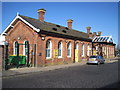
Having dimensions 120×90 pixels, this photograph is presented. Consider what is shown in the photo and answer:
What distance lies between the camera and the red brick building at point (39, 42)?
1889 cm

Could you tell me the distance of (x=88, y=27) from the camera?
39938mm

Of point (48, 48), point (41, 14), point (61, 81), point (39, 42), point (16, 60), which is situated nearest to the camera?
point (61, 81)

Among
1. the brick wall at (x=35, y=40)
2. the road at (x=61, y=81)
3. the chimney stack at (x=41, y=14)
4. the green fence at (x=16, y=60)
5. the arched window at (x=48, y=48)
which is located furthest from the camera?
the chimney stack at (x=41, y=14)

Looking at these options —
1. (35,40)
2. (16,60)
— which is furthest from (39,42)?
(16,60)

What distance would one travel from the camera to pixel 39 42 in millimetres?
18969

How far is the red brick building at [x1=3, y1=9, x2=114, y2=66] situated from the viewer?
18.9 metres

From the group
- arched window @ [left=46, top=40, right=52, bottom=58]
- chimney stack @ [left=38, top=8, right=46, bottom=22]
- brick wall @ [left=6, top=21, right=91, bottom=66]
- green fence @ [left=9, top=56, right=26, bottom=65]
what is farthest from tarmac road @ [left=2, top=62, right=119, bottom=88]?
chimney stack @ [left=38, top=8, right=46, bottom=22]

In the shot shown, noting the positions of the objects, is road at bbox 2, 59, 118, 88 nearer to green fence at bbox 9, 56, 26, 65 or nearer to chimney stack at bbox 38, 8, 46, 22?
green fence at bbox 9, 56, 26, 65

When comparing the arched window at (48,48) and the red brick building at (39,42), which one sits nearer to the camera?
the red brick building at (39,42)

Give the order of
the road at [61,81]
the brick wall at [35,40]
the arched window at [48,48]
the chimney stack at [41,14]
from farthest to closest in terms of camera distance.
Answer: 1. the chimney stack at [41,14]
2. the arched window at [48,48]
3. the brick wall at [35,40]
4. the road at [61,81]

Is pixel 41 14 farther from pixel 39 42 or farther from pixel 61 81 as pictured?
pixel 61 81

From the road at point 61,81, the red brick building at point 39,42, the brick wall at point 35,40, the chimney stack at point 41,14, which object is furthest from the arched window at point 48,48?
the road at point 61,81

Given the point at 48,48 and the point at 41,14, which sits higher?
the point at 41,14

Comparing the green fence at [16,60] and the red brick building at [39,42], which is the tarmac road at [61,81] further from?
the red brick building at [39,42]
